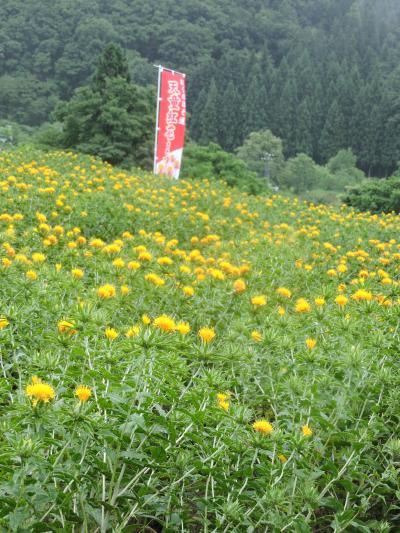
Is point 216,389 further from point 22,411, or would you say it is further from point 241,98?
point 241,98

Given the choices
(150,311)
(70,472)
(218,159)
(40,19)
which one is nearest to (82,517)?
(70,472)

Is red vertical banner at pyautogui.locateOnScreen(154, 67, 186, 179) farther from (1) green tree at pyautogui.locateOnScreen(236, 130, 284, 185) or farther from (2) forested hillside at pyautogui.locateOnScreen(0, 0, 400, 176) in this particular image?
(2) forested hillside at pyautogui.locateOnScreen(0, 0, 400, 176)

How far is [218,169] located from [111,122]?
3058mm

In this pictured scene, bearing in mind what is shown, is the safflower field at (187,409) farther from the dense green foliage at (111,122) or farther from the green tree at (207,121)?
the green tree at (207,121)

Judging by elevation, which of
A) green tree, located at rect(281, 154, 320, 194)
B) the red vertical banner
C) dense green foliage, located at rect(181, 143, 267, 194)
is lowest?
green tree, located at rect(281, 154, 320, 194)

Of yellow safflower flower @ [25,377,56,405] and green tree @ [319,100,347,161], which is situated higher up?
yellow safflower flower @ [25,377,56,405]

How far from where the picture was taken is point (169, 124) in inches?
448

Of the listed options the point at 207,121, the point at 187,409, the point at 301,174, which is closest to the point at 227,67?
the point at 207,121

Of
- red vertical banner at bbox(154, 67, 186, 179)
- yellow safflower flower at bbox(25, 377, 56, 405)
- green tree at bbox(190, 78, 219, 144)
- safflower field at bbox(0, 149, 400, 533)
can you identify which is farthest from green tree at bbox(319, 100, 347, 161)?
yellow safflower flower at bbox(25, 377, 56, 405)

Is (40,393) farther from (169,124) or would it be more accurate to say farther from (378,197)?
(378,197)

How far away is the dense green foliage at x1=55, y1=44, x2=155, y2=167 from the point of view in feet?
49.0

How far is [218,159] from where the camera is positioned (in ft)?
50.3

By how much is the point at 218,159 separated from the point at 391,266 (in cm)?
1061

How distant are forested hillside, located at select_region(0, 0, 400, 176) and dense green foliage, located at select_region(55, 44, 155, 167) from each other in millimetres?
27743
